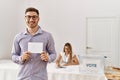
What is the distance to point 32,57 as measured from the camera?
1.54 m

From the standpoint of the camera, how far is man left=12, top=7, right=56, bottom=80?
1518 mm

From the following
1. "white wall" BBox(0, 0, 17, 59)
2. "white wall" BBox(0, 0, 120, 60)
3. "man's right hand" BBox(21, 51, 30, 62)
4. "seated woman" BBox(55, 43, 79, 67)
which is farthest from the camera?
"white wall" BBox(0, 0, 120, 60)

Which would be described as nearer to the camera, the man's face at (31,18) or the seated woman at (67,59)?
the man's face at (31,18)

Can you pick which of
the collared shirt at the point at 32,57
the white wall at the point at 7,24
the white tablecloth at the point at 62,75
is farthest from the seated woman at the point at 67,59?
the white wall at the point at 7,24

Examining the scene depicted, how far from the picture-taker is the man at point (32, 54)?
1518 millimetres

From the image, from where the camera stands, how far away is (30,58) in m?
1.53

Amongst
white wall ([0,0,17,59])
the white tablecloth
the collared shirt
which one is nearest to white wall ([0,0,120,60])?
white wall ([0,0,17,59])

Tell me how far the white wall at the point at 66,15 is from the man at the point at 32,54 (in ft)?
10.8

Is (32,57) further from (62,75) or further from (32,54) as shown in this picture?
(62,75)

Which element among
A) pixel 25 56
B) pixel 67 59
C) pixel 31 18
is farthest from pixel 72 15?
pixel 25 56

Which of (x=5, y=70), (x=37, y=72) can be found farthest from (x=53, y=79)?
(x=37, y=72)

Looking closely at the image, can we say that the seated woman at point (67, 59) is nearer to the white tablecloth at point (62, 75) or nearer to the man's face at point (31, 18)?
the white tablecloth at point (62, 75)

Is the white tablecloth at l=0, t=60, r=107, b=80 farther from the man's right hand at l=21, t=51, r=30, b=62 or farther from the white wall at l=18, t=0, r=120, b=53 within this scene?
the white wall at l=18, t=0, r=120, b=53

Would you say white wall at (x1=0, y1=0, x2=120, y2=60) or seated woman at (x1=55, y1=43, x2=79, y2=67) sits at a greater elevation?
white wall at (x1=0, y1=0, x2=120, y2=60)
